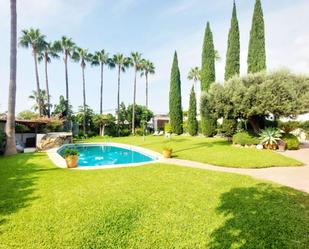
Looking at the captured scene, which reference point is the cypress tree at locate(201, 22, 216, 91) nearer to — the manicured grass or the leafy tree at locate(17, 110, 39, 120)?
the manicured grass

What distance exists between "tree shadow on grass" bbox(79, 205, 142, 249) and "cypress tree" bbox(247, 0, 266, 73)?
60.1ft

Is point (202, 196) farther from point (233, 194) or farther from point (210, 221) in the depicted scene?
point (210, 221)

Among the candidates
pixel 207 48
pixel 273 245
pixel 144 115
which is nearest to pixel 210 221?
pixel 273 245

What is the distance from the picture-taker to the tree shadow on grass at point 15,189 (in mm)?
4457

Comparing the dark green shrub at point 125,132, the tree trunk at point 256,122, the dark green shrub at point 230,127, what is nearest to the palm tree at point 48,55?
the dark green shrub at point 125,132

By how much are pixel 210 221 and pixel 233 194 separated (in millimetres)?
1729

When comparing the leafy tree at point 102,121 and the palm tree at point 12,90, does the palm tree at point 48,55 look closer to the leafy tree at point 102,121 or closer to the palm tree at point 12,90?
the leafy tree at point 102,121

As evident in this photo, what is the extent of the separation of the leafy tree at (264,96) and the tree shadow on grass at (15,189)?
12705mm

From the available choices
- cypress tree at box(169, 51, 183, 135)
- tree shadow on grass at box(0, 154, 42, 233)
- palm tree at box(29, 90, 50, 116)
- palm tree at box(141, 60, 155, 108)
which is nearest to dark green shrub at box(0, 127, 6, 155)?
tree shadow on grass at box(0, 154, 42, 233)

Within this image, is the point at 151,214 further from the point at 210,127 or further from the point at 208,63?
the point at 208,63

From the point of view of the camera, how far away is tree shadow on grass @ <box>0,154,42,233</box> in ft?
14.6

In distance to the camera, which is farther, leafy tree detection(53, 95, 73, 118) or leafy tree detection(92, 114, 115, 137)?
leafy tree detection(92, 114, 115, 137)

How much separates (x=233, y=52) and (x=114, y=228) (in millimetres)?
20929

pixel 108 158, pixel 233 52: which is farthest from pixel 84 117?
pixel 233 52
